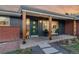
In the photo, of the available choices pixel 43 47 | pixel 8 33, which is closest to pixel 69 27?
pixel 43 47

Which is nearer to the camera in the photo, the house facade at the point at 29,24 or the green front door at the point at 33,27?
the house facade at the point at 29,24

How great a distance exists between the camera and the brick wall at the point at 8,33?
26.7ft

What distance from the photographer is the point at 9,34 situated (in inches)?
333

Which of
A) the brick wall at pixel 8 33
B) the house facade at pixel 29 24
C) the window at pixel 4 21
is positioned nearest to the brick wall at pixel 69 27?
the house facade at pixel 29 24

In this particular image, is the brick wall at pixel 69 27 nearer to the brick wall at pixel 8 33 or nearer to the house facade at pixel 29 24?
the house facade at pixel 29 24

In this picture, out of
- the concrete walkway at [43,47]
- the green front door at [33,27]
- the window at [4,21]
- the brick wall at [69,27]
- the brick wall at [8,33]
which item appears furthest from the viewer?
the brick wall at [69,27]

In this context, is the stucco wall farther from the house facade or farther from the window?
the window

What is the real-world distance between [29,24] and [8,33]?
10.6 ft

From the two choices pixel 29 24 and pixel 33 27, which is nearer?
pixel 29 24

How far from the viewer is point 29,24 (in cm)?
1136

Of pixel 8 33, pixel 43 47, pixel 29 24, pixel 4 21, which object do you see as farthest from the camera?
pixel 29 24

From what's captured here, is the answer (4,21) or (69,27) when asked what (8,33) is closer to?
(4,21)

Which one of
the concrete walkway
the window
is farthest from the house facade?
the concrete walkway

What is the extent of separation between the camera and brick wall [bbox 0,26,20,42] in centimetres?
814
